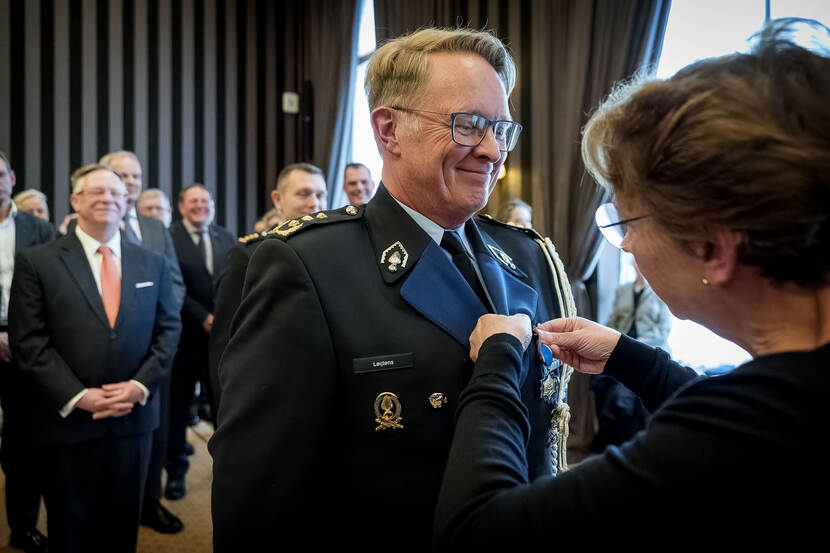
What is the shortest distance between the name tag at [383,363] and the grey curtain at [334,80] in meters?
5.24

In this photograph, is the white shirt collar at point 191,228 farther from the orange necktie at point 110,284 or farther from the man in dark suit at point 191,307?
the orange necktie at point 110,284

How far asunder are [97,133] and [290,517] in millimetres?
5868

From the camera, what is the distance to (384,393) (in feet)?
3.51

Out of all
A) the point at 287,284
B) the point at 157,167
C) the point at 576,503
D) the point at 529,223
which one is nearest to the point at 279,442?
the point at 287,284

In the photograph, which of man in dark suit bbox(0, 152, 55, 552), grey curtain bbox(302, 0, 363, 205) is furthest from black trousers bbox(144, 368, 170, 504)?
grey curtain bbox(302, 0, 363, 205)

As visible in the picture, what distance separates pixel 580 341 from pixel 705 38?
3303 millimetres

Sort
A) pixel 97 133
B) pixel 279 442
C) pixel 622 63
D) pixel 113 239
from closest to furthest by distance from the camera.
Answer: pixel 279 442 < pixel 113 239 < pixel 622 63 < pixel 97 133

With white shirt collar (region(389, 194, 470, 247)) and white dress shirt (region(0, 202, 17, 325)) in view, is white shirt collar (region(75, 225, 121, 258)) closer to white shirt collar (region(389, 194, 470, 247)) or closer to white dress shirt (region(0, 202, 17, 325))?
white dress shirt (region(0, 202, 17, 325))

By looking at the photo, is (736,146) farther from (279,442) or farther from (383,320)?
(279,442)

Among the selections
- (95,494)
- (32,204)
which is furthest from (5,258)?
(32,204)

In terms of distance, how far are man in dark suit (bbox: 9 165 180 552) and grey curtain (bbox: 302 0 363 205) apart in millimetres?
3589

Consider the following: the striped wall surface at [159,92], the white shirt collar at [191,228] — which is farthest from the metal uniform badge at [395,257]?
A: the striped wall surface at [159,92]

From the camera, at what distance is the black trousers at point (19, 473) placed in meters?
2.99

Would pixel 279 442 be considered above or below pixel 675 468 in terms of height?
below
